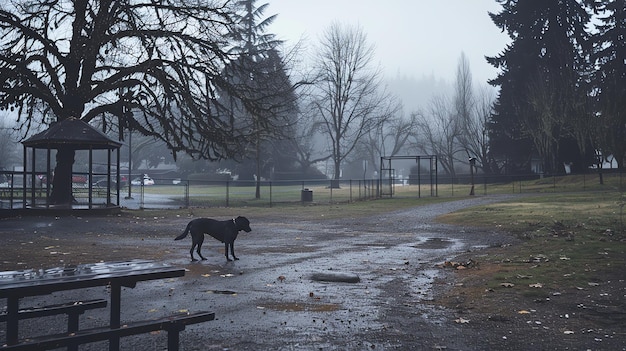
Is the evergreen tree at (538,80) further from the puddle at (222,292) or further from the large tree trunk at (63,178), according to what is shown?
the puddle at (222,292)

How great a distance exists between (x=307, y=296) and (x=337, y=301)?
526 millimetres

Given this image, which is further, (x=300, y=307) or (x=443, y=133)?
(x=443, y=133)

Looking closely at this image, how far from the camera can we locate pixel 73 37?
1091 inches

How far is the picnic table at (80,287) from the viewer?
182 inches

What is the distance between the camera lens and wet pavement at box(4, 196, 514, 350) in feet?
20.9

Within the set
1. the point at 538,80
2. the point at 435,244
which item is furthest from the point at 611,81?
the point at 435,244

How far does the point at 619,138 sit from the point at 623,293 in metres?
43.7

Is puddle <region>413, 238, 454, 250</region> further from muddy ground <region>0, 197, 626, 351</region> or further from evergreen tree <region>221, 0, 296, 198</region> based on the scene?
evergreen tree <region>221, 0, 296, 198</region>

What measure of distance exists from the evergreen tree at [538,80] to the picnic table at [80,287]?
166ft

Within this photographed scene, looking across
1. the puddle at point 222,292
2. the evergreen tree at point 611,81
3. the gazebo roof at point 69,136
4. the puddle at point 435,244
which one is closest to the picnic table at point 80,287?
the puddle at point 222,292

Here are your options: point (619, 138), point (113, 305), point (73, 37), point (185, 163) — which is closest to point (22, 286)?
point (113, 305)

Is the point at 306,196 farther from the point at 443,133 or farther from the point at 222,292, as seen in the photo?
the point at 443,133

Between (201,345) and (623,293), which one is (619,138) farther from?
(201,345)

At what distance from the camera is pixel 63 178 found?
27.9m
